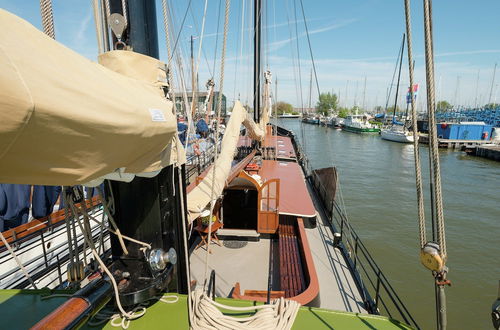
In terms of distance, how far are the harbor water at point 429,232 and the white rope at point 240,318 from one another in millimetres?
5711

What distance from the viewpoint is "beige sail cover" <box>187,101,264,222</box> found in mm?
3643

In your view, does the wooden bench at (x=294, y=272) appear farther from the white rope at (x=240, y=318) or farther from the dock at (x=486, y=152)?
the dock at (x=486, y=152)

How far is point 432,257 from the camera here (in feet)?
6.25

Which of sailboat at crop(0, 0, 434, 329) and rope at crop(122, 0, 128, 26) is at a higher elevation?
rope at crop(122, 0, 128, 26)

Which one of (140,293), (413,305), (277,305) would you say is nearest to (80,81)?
(140,293)

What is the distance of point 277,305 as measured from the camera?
7.72 ft

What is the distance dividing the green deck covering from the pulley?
0.82 metres

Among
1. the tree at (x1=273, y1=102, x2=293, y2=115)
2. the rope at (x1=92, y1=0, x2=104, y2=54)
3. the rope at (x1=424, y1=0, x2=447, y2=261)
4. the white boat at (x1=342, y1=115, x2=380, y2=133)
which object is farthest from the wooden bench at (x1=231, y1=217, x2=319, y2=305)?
the tree at (x1=273, y1=102, x2=293, y2=115)

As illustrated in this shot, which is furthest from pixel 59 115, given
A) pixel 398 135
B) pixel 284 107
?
pixel 284 107

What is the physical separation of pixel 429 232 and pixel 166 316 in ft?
41.7

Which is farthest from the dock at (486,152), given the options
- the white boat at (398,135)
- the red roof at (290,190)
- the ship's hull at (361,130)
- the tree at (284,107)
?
the tree at (284,107)

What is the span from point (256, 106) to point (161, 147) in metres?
13.1

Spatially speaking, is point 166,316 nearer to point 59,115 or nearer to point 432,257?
point 59,115

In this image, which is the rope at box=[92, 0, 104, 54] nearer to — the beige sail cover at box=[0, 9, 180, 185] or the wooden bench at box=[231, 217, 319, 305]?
the beige sail cover at box=[0, 9, 180, 185]
